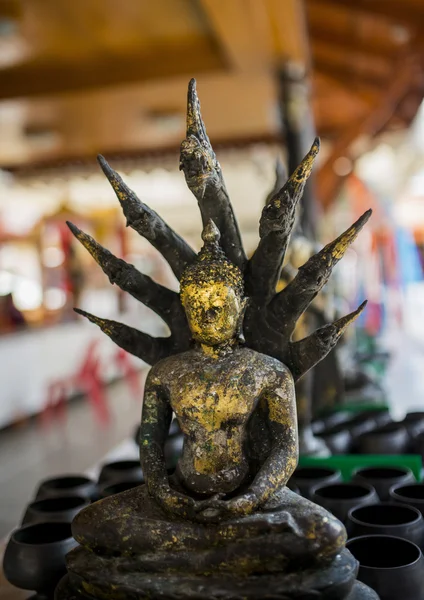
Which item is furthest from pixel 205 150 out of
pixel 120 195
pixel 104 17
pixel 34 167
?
pixel 34 167

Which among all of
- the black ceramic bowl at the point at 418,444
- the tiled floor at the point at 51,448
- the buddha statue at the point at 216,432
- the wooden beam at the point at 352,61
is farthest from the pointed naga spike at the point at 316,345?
the wooden beam at the point at 352,61

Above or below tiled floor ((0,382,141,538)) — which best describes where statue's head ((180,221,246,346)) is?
above

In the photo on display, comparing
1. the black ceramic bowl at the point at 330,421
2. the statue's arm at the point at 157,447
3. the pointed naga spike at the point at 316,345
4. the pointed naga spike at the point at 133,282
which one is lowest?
the black ceramic bowl at the point at 330,421

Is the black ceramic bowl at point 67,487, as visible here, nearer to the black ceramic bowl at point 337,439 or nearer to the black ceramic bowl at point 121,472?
the black ceramic bowl at point 121,472

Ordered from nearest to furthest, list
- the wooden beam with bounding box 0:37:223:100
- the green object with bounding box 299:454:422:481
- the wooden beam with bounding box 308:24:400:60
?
the green object with bounding box 299:454:422:481, the wooden beam with bounding box 0:37:223:100, the wooden beam with bounding box 308:24:400:60

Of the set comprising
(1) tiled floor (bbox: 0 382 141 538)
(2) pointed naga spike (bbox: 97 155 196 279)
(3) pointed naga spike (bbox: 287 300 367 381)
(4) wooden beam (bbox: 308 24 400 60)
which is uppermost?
(4) wooden beam (bbox: 308 24 400 60)

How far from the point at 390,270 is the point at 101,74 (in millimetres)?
3273

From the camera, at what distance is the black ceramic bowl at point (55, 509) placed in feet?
4.91

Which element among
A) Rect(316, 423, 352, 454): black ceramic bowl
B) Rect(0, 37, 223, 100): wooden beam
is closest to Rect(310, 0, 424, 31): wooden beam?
Rect(0, 37, 223, 100): wooden beam

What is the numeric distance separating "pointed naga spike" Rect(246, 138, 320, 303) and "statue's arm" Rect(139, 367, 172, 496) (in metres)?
0.25

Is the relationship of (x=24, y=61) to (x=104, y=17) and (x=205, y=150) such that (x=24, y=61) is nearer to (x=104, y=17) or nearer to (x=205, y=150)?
(x=104, y=17)

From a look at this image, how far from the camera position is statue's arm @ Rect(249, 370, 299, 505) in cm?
114

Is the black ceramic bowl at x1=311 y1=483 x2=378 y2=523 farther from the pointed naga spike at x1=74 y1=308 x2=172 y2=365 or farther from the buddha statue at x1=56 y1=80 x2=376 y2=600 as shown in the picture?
the pointed naga spike at x1=74 y1=308 x2=172 y2=365

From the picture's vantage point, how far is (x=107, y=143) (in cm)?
621
